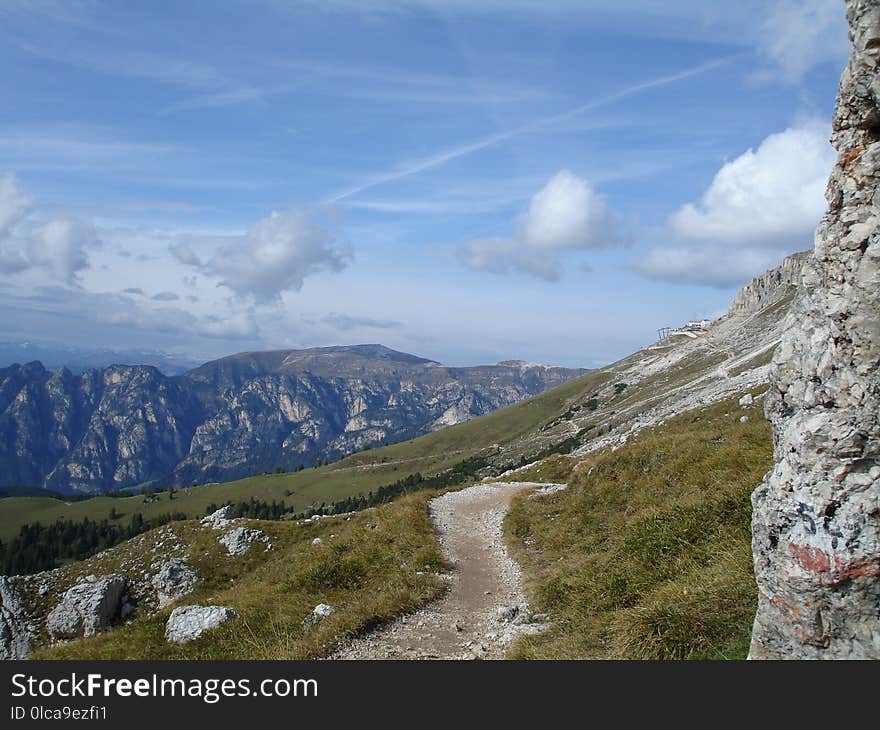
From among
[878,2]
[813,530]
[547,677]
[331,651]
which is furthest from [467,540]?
[878,2]

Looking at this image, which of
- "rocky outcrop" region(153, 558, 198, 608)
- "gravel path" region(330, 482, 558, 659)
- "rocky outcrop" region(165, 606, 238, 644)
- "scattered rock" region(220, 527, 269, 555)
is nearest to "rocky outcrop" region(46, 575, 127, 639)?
"rocky outcrop" region(153, 558, 198, 608)

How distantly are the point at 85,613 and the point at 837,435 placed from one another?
36859 millimetres

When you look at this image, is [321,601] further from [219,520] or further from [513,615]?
[219,520]

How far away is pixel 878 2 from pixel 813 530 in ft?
22.8

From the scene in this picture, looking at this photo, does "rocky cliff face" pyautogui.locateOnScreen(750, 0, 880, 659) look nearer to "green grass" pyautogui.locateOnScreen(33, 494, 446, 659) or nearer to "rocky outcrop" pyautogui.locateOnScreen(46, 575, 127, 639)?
"green grass" pyautogui.locateOnScreen(33, 494, 446, 659)

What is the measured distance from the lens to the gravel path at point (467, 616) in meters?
12.2

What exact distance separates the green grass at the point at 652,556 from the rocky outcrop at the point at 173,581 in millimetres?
20256

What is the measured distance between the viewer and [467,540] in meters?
22.6

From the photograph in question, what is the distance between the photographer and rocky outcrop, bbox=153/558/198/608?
30.9 metres

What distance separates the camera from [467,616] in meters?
14.5

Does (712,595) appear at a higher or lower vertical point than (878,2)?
lower

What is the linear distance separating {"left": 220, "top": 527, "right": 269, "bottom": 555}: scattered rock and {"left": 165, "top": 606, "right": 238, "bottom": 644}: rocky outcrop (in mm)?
18080

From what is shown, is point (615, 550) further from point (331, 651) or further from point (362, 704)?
point (362, 704)

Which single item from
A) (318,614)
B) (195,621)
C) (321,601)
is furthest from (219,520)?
(318,614)
